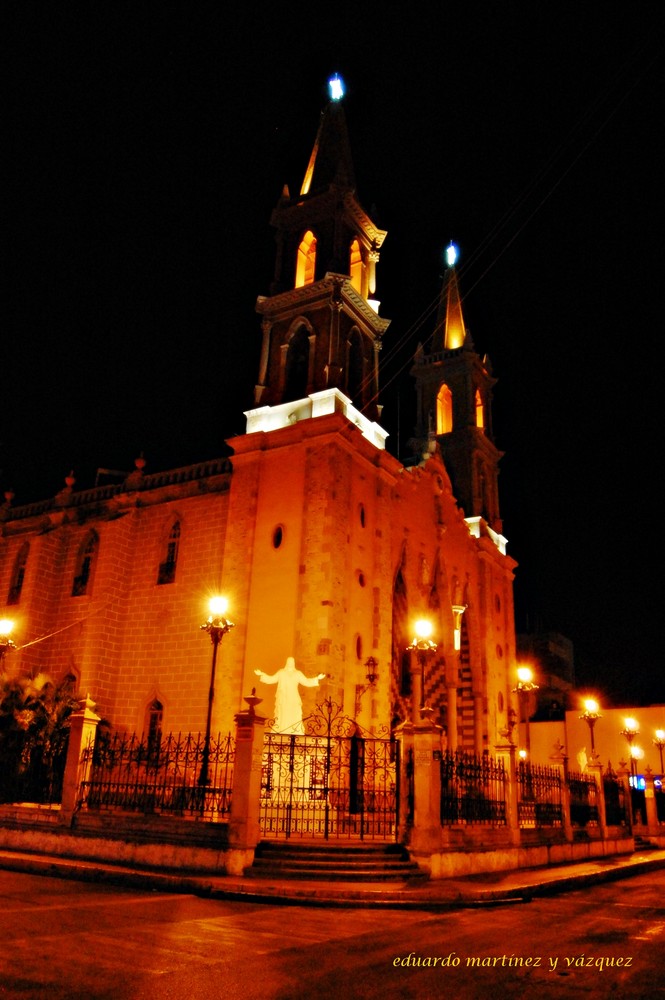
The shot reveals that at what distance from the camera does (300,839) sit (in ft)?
42.2

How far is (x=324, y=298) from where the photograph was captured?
26.5 meters

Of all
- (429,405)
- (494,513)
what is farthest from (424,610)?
(429,405)

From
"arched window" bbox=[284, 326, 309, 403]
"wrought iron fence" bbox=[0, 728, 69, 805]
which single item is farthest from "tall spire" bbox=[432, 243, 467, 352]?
"wrought iron fence" bbox=[0, 728, 69, 805]

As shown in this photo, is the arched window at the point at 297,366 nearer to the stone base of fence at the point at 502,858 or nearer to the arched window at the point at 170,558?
the arched window at the point at 170,558

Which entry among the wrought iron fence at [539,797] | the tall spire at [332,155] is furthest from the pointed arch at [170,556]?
the tall spire at [332,155]

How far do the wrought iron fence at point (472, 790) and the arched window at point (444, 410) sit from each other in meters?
24.7

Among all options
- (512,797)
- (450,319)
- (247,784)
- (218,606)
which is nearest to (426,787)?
(247,784)

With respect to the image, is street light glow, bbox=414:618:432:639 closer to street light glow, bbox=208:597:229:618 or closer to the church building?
street light glow, bbox=208:597:229:618

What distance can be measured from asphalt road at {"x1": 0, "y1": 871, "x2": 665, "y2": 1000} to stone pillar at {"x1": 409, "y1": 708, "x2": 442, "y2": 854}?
2404 millimetres

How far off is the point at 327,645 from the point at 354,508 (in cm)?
473

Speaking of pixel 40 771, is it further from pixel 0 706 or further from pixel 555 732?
pixel 555 732

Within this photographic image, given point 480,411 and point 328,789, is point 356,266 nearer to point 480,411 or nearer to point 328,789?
point 480,411

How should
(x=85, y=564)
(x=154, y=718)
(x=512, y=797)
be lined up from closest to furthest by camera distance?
(x=512, y=797)
(x=154, y=718)
(x=85, y=564)

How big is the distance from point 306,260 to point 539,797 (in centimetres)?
2030
